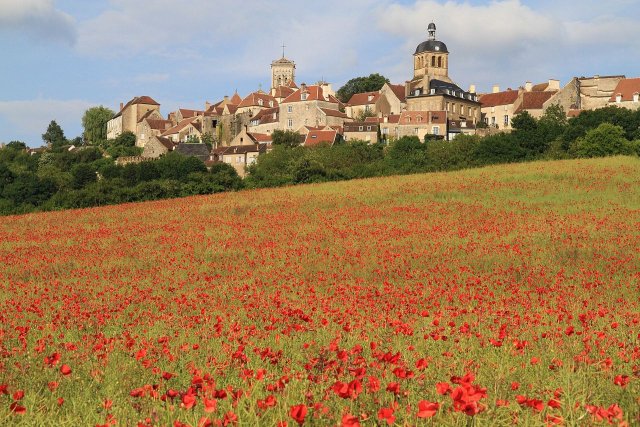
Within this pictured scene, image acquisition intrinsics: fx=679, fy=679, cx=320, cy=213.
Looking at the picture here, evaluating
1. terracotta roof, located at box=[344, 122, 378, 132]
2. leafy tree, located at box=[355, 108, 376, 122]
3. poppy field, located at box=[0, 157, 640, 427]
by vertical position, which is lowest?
poppy field, located at box=[0, 157, 640, 427]

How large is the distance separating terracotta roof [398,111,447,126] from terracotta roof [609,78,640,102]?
911 inches

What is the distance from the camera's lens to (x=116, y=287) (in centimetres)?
1517

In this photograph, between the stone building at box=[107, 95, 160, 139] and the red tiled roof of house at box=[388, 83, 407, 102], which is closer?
the red tiled roof of house at box=[388, 83, 407, 102]

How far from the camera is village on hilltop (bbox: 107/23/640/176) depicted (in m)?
95.2

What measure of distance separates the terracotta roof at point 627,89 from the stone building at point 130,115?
88.2 m

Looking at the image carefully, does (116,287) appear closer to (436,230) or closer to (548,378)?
(548,378)

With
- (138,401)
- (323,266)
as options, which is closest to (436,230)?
(323,266)

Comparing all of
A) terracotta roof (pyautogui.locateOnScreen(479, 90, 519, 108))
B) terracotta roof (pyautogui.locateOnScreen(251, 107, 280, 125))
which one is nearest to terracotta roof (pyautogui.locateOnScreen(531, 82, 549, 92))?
terracotta roof (pyautogui.locateOnScreen(479, 90, 519, 108))

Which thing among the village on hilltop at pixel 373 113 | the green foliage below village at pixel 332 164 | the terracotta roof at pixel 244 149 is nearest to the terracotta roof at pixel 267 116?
the village on hilltop at pixel 373 113

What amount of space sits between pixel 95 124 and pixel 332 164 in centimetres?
9083

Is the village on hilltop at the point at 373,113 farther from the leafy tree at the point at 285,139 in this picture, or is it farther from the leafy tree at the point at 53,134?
the leafy tree at the point at 53,134

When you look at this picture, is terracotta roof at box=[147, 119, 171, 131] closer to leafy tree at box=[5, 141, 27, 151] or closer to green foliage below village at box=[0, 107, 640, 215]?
leafy tree at box=[5, 141, 27, 151]

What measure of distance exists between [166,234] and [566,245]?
48.6 ft

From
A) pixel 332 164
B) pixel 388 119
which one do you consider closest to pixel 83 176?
pixel 332 164
